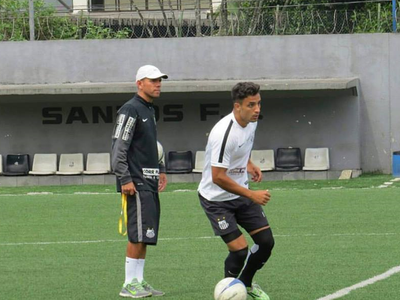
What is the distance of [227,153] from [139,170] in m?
1.23

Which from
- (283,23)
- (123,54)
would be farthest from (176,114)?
(283,23)

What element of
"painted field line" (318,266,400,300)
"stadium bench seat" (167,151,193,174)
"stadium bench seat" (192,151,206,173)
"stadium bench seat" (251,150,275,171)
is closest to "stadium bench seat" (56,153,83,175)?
"stadium bench seat" (167,151,193,174)

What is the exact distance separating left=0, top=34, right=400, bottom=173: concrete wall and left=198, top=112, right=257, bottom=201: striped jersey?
19.2 m

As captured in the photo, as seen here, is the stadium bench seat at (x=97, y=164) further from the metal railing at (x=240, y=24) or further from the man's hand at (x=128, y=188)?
the man's hand at (x=128, y=188)

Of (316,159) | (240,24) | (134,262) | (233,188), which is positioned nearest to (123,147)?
(134,262)

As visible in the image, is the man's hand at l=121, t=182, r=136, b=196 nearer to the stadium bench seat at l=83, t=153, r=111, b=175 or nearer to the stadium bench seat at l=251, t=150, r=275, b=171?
the stadium bench seat at l=251, t=150, r=275, b=171

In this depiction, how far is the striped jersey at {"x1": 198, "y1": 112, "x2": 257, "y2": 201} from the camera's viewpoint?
28.0 ft

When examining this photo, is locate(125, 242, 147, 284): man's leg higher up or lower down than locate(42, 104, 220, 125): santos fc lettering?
lower down

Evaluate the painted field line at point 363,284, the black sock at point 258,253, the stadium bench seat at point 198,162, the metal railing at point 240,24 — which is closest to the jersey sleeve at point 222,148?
the black sock at point 258,253

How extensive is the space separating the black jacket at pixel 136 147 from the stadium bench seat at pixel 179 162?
1863cm

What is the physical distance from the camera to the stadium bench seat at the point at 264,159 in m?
28.1

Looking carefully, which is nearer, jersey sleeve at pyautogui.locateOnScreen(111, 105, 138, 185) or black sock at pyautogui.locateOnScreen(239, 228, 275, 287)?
black sock at pyautogui.locateOnScreen(239, 228, 275, 287)

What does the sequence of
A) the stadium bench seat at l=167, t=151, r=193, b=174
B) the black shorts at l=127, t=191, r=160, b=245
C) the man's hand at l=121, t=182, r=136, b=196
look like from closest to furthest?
the man's hand at l=121, t=182, r=136, b=196 < the black shorts at l=127, t=191, r=160, b=245 < the stadium bench seat at l=167, t=151, r=193, b=174

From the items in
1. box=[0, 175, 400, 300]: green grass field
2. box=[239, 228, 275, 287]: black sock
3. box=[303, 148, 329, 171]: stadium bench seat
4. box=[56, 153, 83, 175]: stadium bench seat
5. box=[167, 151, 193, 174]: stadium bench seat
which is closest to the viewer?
box=[239, 228, 275, 287]: black sock
